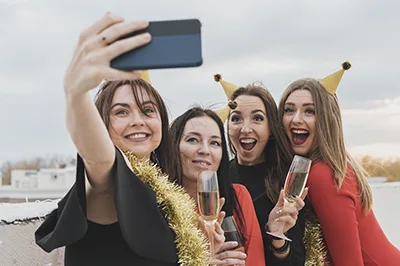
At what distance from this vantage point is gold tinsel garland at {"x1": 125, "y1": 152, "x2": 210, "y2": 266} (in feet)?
4.62

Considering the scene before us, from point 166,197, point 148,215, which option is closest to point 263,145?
point 166,197

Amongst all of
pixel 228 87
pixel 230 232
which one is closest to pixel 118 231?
pixel 230 232

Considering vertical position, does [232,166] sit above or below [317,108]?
below

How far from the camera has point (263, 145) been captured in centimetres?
252

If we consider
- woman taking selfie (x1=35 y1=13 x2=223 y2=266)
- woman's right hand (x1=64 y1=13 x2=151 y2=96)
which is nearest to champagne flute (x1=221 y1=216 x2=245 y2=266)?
woman taking selfie (x1=35 y1=13 x2=223 y2=266)

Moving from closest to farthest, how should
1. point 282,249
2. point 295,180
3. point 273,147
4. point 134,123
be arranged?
1. point 134,123
2. point 295,180
3. point 282,249
4. point 273,147

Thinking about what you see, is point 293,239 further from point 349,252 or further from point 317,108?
point 317,108

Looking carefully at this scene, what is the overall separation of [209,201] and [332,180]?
2.75 ft

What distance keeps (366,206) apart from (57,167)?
22.3 m

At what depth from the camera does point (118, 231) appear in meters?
1.27

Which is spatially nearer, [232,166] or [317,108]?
[317,108]

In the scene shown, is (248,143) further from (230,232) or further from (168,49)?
(168,49)

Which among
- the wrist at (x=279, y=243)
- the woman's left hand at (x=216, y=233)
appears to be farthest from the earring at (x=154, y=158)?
the wrist at (x=279, y=243)

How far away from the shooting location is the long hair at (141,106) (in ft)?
5.29
